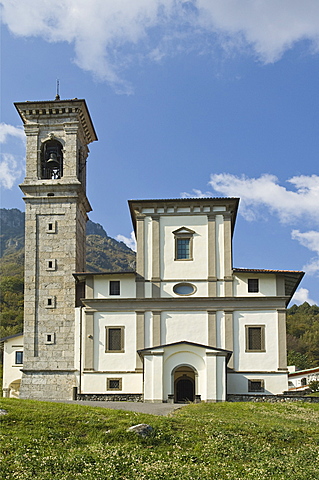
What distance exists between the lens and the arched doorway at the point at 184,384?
118 feet

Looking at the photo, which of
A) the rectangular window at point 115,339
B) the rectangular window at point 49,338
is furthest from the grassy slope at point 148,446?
the rectangular window at point 49,338

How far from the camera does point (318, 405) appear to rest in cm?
2972

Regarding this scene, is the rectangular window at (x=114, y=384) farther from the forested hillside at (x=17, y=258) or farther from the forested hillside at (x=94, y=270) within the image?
the forested hillside at (x=17, y=258)

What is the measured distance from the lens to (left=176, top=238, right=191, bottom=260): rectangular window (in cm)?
3856

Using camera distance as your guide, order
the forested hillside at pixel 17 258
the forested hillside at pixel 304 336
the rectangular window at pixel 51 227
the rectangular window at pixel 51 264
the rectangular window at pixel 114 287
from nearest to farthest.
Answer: the rectangular window at pixel 114 287 → the rectangular window at pixel 51 264 → the rectangular window at pixel 51 227 → the forested hillside at pixel 17 258 → the forested hillside at pixel 304 336

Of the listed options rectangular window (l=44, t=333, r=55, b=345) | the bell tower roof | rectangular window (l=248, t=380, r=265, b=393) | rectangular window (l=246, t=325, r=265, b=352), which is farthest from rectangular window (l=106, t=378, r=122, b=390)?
the bell tower roof

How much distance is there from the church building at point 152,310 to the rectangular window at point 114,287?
0.24 feet

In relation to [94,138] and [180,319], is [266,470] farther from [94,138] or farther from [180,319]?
[94,138]

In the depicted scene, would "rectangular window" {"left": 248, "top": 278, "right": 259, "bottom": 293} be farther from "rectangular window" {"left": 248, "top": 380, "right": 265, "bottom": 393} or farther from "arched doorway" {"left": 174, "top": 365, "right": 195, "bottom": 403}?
"arched doorway" {"left": 174, "top": 365, "right": 195, "bottom": 403}

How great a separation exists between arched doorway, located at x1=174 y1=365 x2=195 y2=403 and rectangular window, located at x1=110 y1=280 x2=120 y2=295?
20.4 ft

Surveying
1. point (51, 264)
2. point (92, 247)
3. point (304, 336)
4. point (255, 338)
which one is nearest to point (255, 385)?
point (255, 338)

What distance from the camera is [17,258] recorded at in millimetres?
119250

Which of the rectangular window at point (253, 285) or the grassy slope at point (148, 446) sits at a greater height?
the rectangular window at point (253, 285)

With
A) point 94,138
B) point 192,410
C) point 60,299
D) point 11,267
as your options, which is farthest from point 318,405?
point 11,267
